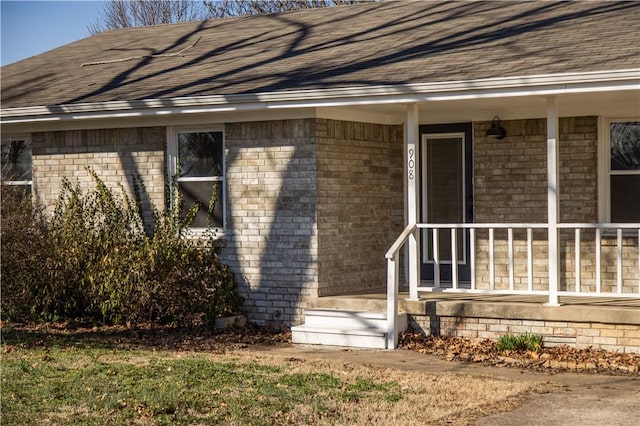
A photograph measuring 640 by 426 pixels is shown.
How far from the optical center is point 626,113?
1336 centimetres

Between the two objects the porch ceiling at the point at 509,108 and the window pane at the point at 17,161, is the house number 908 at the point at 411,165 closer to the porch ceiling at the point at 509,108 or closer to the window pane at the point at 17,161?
the porch ceiling at the point at 509,108

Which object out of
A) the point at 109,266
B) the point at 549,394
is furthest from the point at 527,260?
the point at 109,266

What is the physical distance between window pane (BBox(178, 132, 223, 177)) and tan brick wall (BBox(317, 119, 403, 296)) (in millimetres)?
1739

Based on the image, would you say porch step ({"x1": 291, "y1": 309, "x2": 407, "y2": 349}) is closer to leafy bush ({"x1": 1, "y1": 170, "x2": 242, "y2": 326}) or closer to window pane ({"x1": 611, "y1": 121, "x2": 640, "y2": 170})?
leafy bush ({"x1": 1, "y1": 170, "x2": 242, "y2": 326})

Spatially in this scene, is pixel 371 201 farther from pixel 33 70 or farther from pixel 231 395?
pixel 33 70

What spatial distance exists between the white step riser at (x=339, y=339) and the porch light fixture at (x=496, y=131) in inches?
137

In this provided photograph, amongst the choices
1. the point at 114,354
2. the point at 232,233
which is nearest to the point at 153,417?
the point at 114,354

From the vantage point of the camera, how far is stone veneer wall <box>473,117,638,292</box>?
1352 centimetres

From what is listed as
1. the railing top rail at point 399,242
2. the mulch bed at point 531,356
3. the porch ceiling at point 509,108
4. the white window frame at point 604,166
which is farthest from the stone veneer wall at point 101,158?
the white window frame at point 604,166

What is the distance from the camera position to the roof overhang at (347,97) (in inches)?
432

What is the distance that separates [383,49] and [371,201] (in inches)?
84.1

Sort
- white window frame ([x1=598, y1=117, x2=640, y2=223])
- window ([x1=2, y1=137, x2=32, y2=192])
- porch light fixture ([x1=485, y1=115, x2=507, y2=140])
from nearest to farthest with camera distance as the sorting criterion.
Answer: white window frame ([x1=598, y1=117, x2=640, y2=223]) → porch light fixture ([x1=485, y1=115, x2=507, y2=140]) → window ([x1=2, y1=137, x2=32, y2=192])

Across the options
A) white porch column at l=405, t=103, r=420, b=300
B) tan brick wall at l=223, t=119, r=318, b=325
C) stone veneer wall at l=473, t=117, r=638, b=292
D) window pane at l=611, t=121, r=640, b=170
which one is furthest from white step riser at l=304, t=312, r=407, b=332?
window pane at l=611, t=121, r=640, b=170

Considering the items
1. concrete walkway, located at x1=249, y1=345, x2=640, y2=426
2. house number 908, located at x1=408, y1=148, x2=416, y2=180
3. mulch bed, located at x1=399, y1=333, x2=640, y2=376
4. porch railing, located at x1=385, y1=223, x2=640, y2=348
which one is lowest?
concrete walkway, located at x1=249, y1=345, x2=640, y2=426
